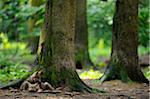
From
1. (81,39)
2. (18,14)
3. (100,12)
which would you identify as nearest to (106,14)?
(100,12)

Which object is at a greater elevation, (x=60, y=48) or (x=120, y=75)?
(x=60, y=48)

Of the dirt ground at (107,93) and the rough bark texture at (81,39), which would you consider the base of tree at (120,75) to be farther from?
the rough bark texture at (81,39)

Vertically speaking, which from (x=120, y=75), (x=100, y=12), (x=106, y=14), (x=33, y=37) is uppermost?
(x=100, y=12)

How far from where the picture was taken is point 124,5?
11438mm

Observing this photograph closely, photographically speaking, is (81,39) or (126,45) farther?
(81,39)

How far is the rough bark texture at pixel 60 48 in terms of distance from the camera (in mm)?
9125

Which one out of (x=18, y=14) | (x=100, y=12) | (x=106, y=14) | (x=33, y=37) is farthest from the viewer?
(x=33, y=37)

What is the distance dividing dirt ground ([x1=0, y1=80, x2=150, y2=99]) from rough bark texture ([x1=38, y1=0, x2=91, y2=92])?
45 cm

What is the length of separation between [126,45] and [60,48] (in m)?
2.87

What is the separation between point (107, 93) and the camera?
31.1 feet

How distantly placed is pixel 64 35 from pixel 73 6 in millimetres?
726

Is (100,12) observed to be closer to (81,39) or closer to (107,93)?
(81,39)

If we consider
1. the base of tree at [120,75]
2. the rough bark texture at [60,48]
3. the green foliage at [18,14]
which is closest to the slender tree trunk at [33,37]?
the green foliage at [18,14]

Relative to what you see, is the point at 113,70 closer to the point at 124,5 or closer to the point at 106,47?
the point at 124,5
